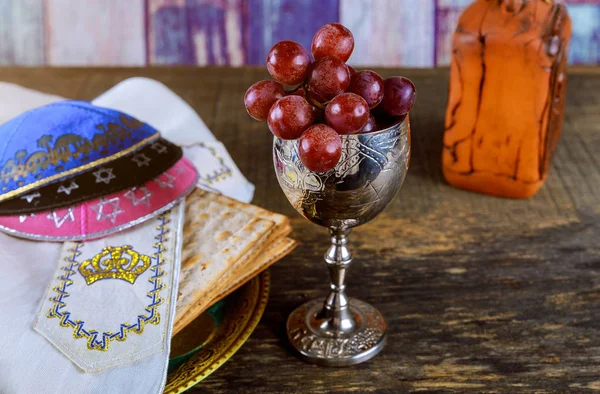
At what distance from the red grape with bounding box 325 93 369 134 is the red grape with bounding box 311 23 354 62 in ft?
0.18

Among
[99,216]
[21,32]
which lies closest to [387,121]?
[99,216]

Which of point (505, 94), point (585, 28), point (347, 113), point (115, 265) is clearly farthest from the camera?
point (585, 28)

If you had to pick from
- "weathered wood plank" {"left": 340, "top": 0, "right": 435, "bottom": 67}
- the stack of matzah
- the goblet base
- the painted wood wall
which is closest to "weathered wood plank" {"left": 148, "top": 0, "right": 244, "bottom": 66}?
the painted wood wall

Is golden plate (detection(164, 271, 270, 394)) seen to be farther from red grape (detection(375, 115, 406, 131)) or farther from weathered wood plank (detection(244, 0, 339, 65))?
weathered wood plank (detection(244, 0, 339, 65))

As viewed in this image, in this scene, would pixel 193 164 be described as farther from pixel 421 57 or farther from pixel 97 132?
pixel 421 57

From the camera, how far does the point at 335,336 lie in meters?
0.63

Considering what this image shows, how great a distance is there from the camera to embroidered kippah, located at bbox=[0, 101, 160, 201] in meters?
0.66

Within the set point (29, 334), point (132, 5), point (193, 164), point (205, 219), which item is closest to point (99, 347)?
point (29, 334)

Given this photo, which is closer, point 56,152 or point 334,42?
point 334,42

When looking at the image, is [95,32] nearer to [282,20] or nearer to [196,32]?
[196,32]

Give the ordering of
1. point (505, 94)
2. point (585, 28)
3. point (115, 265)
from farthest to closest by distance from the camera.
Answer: point (585, 28)
point (505, 94)
point (115, 265)

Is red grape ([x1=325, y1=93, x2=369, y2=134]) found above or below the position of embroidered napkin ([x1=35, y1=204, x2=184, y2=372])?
above

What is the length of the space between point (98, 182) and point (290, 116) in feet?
0.84

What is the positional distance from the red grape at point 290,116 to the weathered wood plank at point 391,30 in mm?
1234
